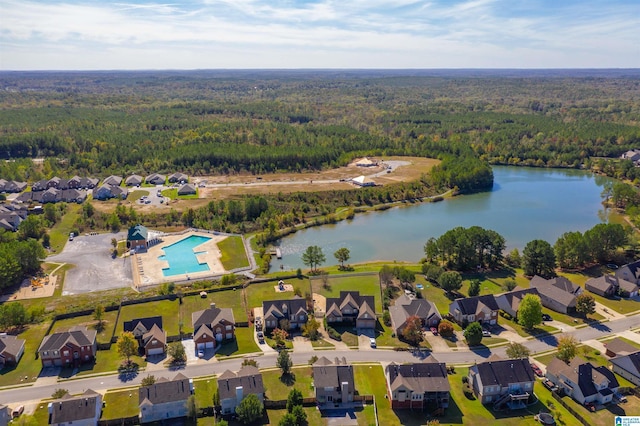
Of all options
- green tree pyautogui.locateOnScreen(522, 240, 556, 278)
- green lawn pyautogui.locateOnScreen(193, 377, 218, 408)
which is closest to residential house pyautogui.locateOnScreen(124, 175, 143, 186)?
green lawn pyautogui.locateOnScreen(193, 377, 218, 408)

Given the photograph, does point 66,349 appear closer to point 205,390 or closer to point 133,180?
point 205,390

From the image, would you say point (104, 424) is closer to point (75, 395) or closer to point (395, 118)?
point (75, 395)

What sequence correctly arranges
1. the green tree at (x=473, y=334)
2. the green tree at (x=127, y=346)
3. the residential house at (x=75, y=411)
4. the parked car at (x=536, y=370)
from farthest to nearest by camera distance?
the green tree at (x=473, y=334)
the green tree at (x=127, y=346)
the parked car at (x=536, y=370)
the residential house at (x=75, y=411)

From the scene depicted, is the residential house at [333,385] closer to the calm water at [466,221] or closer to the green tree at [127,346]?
the green tree at [127,346]

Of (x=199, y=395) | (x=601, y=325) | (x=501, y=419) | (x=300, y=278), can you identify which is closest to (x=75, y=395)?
(x=199, y=395)

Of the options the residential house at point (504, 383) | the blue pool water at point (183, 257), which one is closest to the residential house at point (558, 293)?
the residential house at point (504, 383)
